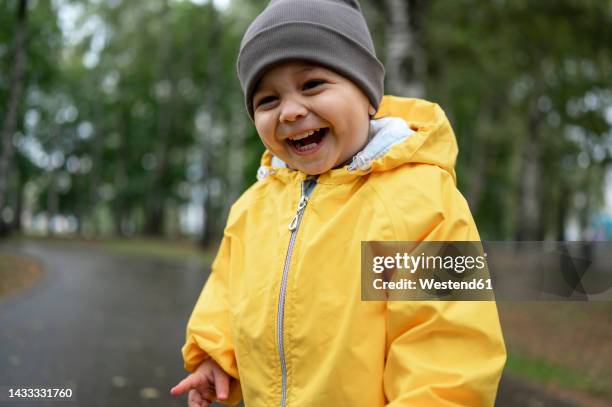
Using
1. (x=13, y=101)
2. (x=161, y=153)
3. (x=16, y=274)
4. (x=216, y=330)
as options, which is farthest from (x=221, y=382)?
(x=161, y=153)

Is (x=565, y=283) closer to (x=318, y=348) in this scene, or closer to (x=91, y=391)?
(x=318, y=348)

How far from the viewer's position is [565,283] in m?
3.07

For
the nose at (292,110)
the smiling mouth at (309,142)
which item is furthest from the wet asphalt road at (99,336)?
the nose at (292,110)

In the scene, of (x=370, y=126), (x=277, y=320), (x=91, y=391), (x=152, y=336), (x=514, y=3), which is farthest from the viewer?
(x=514, y=3)

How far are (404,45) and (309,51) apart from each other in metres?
6.63

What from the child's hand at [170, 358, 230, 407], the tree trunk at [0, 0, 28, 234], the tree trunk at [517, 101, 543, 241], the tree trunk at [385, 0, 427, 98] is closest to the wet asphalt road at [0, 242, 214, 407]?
the tree trunk at [0, 0, 28, 234]

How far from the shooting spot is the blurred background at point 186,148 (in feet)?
23.0

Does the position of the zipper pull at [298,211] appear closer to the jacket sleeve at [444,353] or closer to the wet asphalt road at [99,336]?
the jacket sleeve at [444,353]

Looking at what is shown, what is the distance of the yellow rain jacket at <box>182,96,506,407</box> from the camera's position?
1.65m

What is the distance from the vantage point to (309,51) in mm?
1861

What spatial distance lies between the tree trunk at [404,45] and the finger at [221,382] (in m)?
6.39

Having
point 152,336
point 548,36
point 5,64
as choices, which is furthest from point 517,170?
point 152,336

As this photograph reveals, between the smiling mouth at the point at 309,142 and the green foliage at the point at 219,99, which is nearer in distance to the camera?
the smiling mouth at the point at 309,142

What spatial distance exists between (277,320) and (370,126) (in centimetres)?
69
